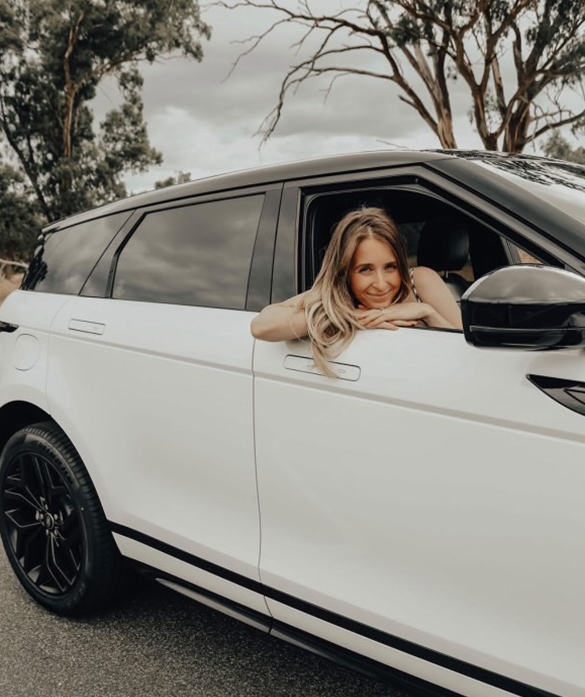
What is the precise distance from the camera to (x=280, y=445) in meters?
2.06

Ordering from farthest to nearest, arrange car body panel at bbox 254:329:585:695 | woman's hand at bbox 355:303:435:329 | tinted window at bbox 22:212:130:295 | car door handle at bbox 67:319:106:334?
tinted window at bbox 22:212:130:295 < car door handle at bbox 67:319:106:334 < woman's hand at bbox 355:303:435:329 < car body panel at bbox 254:329:585:695

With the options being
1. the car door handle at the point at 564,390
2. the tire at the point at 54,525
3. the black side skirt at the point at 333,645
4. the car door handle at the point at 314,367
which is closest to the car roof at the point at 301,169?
the car door handle at the point at 314,367

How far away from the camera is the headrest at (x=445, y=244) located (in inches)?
110

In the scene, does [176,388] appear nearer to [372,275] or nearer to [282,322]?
[282,322]

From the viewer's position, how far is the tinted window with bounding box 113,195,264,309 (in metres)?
2.39

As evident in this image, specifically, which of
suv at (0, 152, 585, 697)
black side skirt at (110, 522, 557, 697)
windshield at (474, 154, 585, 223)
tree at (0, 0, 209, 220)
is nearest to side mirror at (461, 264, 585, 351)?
suv at (0, 152, 585, 697)

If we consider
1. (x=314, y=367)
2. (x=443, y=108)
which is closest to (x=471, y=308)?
(x=314, y=367)

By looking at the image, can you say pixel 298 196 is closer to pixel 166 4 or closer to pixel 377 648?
pixel 377 648

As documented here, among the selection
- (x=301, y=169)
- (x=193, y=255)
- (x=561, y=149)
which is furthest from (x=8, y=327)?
(x=561, y=149)

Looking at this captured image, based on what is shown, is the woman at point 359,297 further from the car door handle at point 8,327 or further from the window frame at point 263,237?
the car door handle at point 8,327

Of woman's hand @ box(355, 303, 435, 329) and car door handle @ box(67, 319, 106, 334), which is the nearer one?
woman's hand @ box(355, 303, 435, 329)

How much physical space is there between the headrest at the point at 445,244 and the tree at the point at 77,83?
24659 millimetres

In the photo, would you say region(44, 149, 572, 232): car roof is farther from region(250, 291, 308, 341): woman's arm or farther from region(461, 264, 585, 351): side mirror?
region(461, 264, 585, 351): side mirror

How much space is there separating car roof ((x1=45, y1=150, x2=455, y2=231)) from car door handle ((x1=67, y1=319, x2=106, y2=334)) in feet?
1.55
